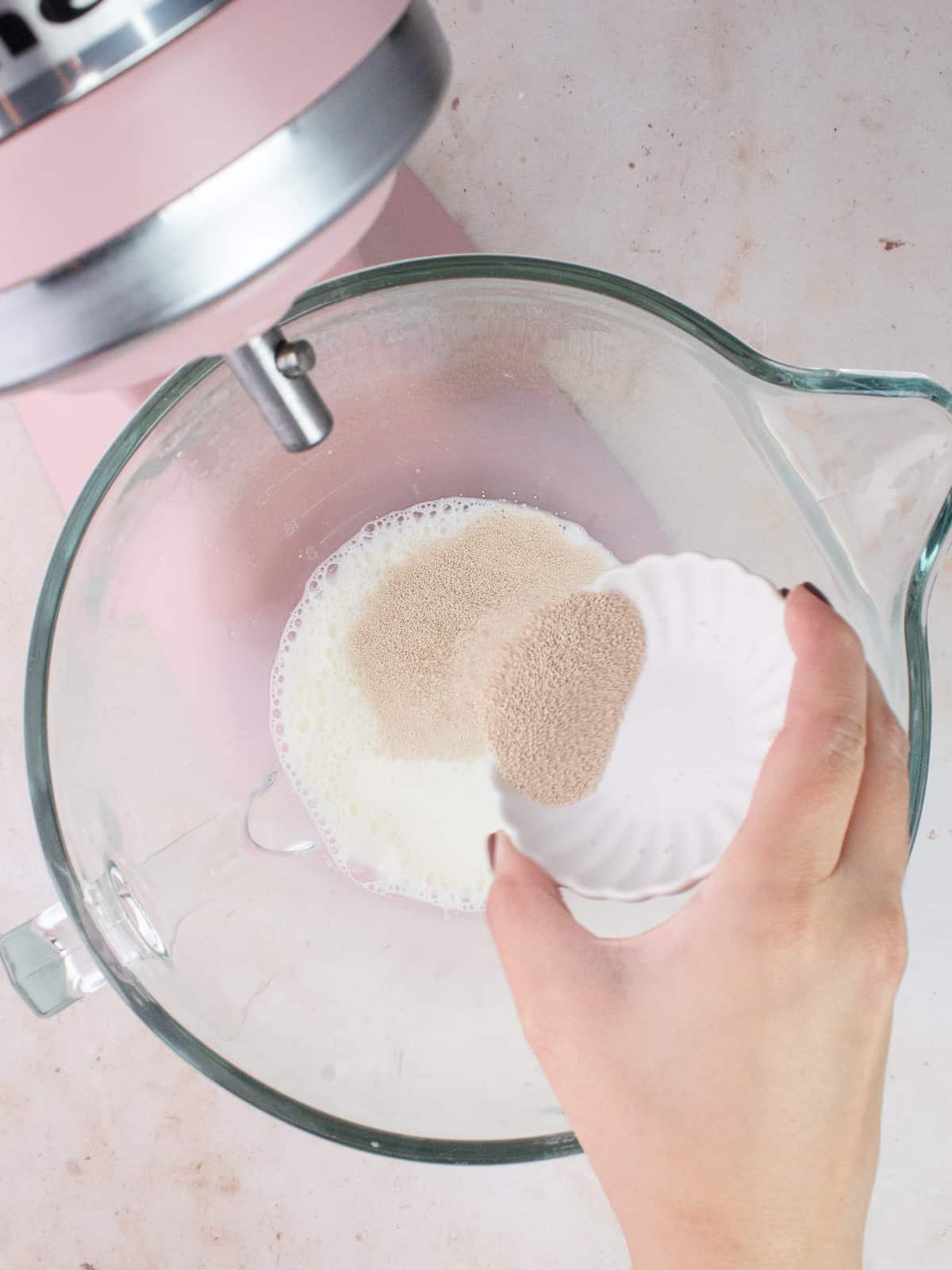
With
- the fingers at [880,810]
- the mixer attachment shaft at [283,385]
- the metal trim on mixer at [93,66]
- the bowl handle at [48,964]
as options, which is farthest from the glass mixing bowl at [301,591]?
the metal trim on mixer at [93,66]

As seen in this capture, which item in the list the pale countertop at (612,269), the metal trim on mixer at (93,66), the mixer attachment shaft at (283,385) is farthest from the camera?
the pale countertop at (612,269)

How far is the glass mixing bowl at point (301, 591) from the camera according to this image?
59cm

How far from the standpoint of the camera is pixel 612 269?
744 mm

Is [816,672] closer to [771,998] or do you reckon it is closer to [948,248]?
[771,998]

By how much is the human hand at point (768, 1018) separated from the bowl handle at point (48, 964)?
0.28 meters

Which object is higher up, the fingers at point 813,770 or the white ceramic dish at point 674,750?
the fingers at point 813,770

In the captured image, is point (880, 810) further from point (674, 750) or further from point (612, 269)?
point (612, 269)

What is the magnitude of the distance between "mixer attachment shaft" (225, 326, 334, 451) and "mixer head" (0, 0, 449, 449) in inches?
2.7

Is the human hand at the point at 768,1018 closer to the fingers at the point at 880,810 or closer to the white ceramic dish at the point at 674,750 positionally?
the fingers at the point at 880,810

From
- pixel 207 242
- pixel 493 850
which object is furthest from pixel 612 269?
pixel 207 242

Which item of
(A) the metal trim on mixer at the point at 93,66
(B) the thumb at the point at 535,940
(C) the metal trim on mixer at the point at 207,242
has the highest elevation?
(A) the metal trim on mixer at the point at 93,66

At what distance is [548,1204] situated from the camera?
0.80 m

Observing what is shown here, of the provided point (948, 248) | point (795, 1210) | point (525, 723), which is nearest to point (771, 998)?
point (795, 1210)

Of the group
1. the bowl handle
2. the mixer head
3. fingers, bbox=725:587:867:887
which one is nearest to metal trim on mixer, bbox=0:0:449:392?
the mixer head
